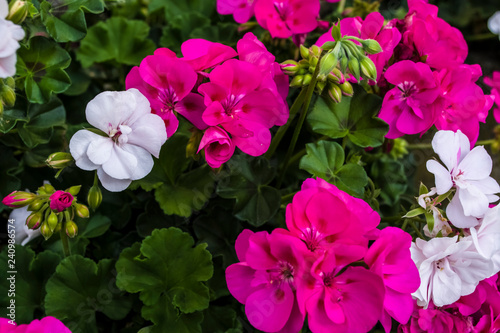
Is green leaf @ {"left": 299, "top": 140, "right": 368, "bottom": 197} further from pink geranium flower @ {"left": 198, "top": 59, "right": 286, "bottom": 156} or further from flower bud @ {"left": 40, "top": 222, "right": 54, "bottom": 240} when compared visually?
flower bud @ {"left": 40, "top": 222, "right": 54, "bottom": 240}

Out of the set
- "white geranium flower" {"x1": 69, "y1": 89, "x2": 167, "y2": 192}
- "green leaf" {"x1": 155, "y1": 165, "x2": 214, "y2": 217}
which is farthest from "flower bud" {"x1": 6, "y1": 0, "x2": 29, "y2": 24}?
"green leaf" {"x1": 155, "y1": 165, "x2": 214, "y2": 217}

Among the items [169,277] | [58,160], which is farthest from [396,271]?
[58,160]

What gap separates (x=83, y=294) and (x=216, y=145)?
20.4 inches

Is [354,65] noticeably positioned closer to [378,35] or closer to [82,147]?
[378,35]

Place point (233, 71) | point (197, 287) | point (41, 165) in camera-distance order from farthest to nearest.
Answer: point (41, 165) → point (197, 287) → point (233, 71)

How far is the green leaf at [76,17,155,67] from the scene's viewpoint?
1532 millimetres

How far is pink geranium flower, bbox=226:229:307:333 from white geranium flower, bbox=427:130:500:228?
1.06ft

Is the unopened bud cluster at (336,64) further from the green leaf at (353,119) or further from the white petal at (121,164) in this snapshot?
the white petal at (121,164)

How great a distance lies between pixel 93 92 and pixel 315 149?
0.78 m

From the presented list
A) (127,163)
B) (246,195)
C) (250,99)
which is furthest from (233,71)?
(246,195)

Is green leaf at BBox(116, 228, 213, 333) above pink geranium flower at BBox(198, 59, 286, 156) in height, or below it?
below

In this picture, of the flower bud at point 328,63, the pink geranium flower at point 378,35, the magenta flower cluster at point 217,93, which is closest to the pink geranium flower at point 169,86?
the magenta flower cluster at point 217,93

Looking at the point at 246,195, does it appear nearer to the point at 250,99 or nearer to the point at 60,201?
the point at 250,99

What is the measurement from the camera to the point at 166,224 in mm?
1299
